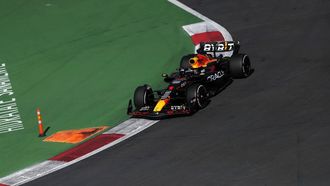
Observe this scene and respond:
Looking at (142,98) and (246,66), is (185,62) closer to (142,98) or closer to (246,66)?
(246,66)

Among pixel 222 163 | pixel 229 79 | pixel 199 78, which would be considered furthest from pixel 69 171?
pixel 229 79

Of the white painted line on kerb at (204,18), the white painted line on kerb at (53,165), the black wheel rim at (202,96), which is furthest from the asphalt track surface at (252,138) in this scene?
the white painted line on kerb at (204,18)

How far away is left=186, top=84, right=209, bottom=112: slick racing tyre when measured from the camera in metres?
19.3

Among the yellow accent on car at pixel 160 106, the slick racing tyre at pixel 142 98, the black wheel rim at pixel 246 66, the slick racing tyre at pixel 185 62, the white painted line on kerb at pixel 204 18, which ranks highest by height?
the white painted line on kerb at pixel 204 18

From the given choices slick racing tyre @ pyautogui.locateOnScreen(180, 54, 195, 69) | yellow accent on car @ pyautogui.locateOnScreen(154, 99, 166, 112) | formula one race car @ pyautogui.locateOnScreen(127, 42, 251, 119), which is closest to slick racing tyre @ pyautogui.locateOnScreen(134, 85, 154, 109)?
formula one race car @ pyautogui.locateOnScreen(127, 42, 251, 119)

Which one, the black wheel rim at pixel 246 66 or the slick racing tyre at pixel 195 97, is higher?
the black wheel rim at pixel 246 66

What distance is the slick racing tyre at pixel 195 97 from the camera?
63.2ft

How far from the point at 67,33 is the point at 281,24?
30.1 ft

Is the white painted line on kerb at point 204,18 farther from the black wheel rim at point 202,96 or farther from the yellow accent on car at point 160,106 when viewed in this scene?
the yellow accent on car at point 160,106

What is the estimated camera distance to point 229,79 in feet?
71.3

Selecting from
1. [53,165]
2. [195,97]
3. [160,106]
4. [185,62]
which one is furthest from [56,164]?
[185,62]

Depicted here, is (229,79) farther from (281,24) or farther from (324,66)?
(281,24)

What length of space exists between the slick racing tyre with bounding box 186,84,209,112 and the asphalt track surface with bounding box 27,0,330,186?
0.89 feet

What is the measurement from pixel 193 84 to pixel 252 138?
3.74 m
